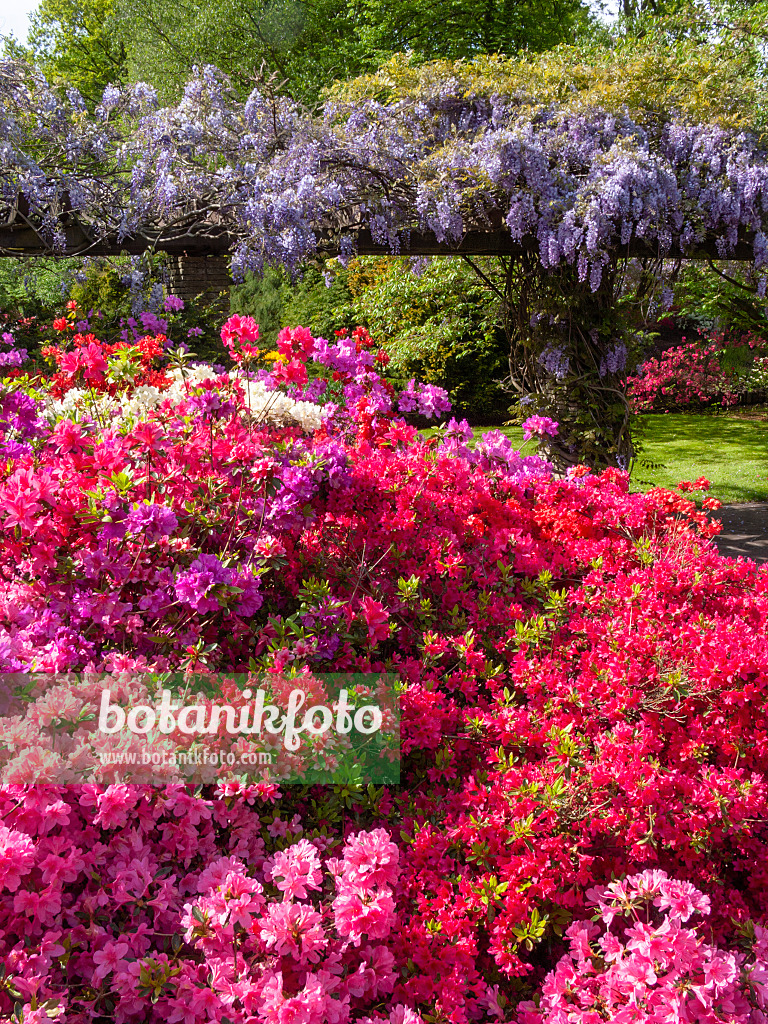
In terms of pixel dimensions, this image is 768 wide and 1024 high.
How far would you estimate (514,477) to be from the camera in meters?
3.39

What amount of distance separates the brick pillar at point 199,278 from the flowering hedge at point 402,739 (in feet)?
33.7

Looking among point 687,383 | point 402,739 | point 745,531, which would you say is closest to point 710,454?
point 745,531

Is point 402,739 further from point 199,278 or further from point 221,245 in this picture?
point 199,278

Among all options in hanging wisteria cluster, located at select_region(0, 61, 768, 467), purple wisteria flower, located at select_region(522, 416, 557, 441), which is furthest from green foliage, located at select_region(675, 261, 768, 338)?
purple wisteria flower, located at select_region(522, 416, 557, 441)

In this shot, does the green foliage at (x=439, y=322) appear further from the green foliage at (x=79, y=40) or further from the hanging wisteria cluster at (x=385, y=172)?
the green foliage at (x=79, y=40)

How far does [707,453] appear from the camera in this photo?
10922 mm

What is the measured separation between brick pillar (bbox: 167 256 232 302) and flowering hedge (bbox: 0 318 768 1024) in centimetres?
1026

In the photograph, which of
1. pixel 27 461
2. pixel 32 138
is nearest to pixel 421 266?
pixel 32 138

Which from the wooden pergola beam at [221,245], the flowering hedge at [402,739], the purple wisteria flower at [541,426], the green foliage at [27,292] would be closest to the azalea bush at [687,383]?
the wooden pergola beam at [221,245]

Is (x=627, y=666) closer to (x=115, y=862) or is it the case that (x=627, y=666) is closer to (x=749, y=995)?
(x=749, y=995)

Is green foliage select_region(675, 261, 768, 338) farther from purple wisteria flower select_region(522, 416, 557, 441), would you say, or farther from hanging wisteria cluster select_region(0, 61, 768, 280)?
purple wisteria flower select_region(522, 416, 557, 441)

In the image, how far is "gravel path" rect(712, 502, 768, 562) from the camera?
20.2 feet

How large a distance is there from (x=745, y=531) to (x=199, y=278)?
10.2 m

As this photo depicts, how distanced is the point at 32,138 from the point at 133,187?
83 centimetres
